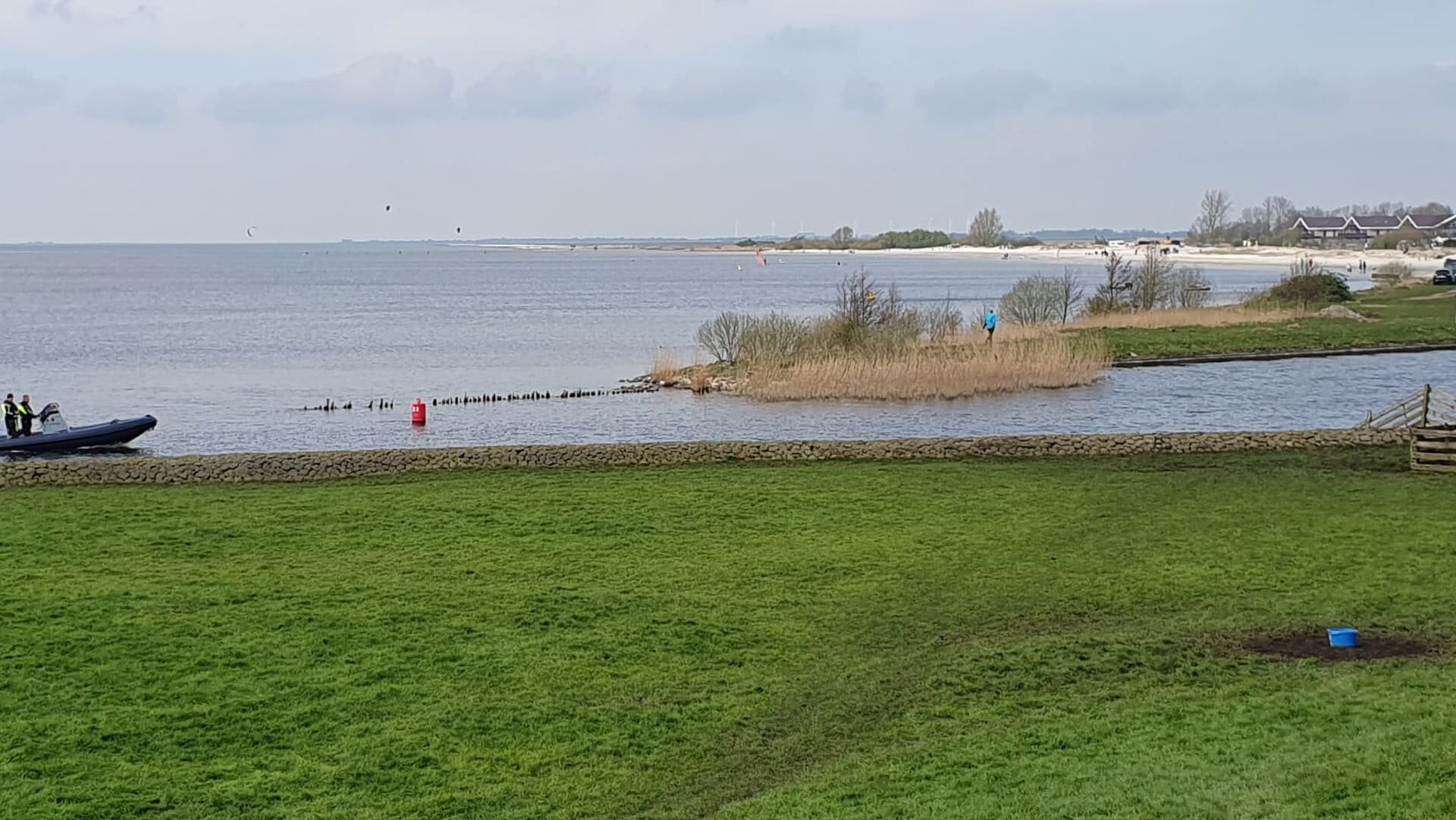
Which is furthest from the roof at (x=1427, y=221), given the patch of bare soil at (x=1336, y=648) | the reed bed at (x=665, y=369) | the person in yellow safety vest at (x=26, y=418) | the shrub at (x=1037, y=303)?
the patch of bare soil at (x=1336, y=648)

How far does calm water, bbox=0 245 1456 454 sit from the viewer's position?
125 ft

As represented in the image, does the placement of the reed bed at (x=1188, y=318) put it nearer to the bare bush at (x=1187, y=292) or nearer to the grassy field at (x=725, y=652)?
the bare bush at (x=1187, y=292)

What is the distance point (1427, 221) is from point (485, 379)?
167090 mm

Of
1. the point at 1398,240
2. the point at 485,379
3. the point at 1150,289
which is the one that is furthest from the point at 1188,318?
the point at 1398,240

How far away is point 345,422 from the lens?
42344 millimetres

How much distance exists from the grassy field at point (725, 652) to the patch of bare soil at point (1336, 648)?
242 mm

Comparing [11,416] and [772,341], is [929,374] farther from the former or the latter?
[11,416]

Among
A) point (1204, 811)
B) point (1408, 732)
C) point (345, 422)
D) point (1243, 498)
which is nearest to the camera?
point (1204, 811)

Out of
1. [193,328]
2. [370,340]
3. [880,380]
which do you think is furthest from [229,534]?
[193,328]

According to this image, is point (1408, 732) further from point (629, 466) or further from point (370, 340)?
point (370, 340)

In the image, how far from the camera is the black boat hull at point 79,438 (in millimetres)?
33688

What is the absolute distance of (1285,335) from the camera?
55.5 m

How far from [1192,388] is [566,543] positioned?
28882mm

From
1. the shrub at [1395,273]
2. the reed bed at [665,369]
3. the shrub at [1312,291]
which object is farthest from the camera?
the shrub at [1395,273]
